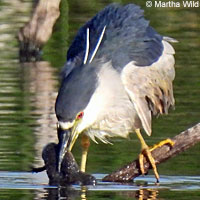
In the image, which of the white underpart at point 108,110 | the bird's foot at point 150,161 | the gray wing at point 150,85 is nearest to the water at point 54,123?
the bird's foot at point 150,161

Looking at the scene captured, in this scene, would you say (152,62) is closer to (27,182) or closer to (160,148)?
(160,148)

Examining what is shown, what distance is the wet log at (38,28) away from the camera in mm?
15703

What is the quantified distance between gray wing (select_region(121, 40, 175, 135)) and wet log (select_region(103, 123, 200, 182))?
30 centimetres

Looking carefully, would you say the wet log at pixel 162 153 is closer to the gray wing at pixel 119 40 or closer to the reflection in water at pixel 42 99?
the gray wing at pixel 119 40

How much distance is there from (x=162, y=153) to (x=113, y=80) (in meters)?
0.77

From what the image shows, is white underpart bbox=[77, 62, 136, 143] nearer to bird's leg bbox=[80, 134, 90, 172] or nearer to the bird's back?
the bird's back

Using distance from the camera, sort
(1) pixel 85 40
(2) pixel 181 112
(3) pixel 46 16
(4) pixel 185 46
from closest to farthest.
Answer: (1) pixel 85 40
(2) pixel 181 112
(3) pixel 46 16
(4) pixel 185 46

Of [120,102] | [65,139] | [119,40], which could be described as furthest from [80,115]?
[119,40]

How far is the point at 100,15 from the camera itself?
10.1m

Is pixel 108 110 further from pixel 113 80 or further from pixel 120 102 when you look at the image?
pixel 113 80

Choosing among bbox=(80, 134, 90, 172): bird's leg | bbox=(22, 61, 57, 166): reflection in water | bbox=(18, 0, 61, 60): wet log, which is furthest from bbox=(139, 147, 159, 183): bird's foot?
bbox=(18, 0, 61, 60): wet log

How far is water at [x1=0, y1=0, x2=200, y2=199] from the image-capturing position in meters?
9.10

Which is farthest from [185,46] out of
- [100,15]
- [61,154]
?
[61,154]

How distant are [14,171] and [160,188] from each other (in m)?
1.42
